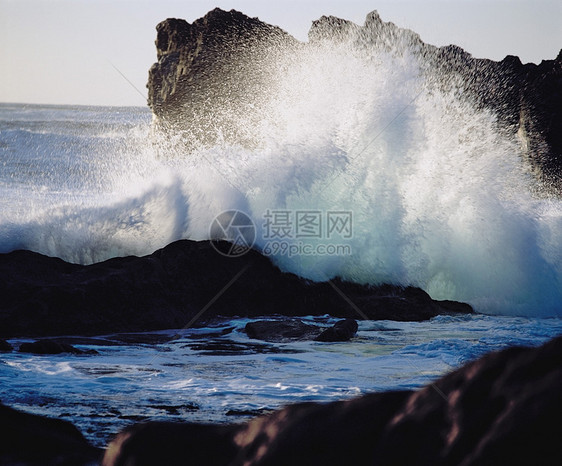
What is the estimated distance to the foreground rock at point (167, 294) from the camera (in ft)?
21.9

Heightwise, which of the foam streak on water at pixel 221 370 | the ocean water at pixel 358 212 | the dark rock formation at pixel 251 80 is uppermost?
the dark rock formation at pixel 251 80

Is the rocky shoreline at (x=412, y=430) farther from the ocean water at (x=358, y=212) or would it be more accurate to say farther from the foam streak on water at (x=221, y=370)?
the ocean water at (x=358, y=212)

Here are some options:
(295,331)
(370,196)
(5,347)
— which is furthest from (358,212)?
(5,347)

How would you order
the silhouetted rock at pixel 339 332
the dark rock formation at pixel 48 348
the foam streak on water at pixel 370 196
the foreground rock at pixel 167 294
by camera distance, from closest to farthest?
1. the dark rock formation at pixel 48 348
2. the silhouetted rock at pixel 339 332
3. the foreground rock at pixel 167 294
4. the foam streak on water at pixel 370 196

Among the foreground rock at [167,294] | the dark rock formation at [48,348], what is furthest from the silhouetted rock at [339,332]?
the dark rock formation at [48,348]

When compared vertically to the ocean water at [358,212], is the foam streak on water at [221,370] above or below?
below

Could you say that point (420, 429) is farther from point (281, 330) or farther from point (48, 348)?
point (281, 330)

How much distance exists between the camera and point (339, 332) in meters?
6.49

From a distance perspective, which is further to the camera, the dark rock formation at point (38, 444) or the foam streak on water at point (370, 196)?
the foam streak on water at point (370, 196)

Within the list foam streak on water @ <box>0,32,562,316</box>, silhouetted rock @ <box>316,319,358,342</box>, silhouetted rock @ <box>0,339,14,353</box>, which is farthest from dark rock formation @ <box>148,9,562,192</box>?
silhouetted rock @ <box>0,339,14,353</box>

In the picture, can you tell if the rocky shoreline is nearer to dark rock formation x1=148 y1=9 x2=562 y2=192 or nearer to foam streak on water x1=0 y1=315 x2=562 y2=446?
foam streak on water x1=0 y1=315 x2=562 y2=446

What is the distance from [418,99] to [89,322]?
5.73 meters

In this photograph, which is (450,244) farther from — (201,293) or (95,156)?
(95,156)

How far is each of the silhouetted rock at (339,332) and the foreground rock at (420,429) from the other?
4359 mm
